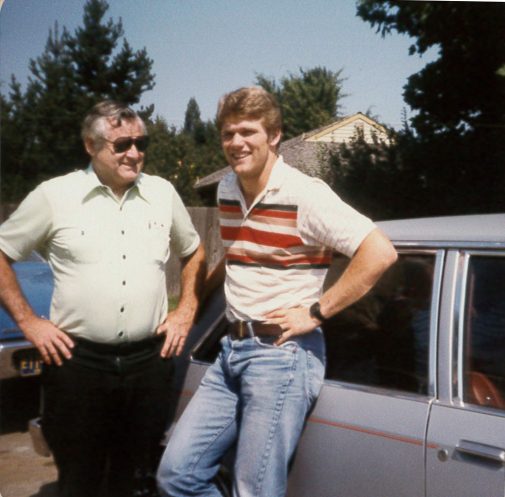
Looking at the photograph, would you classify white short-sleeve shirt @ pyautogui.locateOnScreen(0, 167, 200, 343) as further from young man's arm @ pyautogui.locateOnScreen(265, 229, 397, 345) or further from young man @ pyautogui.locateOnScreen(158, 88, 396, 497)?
young man's arm @ pyautogui.locateOnScreen(265, 229, 397, 345)

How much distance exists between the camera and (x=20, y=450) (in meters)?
4.48

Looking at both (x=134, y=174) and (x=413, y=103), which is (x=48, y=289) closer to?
(x=134, y=174)

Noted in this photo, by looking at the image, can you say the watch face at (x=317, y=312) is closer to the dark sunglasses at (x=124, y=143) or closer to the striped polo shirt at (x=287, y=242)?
the striped polo shirt at (x=287, y=242)

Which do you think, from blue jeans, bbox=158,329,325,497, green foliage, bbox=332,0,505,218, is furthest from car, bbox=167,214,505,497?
green foliage, bbox=332,0,505,218

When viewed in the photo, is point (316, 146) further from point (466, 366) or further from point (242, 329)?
point (466, 366)

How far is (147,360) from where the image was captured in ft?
8.79

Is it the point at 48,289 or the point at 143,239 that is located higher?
the point at 143,239

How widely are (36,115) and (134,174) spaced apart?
793 centimetres

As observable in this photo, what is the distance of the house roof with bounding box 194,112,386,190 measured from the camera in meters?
10.3

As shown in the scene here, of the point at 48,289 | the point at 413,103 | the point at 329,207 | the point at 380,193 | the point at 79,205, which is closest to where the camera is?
the point at 329,207

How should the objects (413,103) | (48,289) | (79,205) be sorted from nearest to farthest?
(79,205), (48,289), (413,103)

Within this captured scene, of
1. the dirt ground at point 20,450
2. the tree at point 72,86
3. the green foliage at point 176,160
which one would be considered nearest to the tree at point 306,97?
the green foliage at point 176,160

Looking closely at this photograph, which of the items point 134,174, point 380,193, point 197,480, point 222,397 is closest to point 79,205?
point 134,174

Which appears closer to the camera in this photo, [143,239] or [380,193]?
[143,239]
